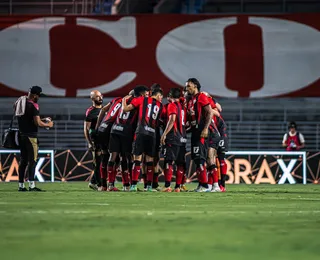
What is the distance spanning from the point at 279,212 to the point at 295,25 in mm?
16688

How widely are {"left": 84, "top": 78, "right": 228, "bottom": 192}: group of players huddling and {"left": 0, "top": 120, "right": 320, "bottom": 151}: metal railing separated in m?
9.78

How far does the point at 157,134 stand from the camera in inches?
675

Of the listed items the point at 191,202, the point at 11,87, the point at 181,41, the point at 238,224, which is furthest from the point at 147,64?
the point at 238,224

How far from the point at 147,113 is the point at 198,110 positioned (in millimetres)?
988

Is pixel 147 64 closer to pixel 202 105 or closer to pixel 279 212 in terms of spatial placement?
pixel 202 105

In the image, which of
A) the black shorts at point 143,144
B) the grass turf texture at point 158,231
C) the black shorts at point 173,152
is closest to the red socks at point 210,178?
the black shorts at point 173,152

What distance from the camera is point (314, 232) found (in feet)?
24.1

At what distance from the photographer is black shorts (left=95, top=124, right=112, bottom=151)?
17172 millimetres

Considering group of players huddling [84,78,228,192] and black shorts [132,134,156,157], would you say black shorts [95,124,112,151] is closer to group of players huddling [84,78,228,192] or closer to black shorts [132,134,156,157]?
group of players huddling [84,78,228,192]

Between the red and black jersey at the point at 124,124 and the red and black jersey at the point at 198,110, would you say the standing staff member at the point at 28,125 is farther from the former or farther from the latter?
the red and black jersey at the point at 198,110

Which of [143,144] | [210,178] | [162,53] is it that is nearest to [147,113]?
[143,144]

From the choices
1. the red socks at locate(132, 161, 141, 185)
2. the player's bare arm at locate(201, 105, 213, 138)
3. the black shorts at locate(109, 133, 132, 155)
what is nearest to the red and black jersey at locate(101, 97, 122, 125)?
the black shorts at locate(109, 133, 132, 155)

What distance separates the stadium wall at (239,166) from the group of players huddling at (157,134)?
7261 mm

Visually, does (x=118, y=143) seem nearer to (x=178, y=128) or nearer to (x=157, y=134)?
(x=157, y=134)
